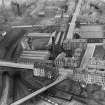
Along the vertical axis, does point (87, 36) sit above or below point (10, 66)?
above

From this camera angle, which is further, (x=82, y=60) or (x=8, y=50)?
(x=8, y=50)

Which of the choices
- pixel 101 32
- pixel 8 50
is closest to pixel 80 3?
pixel 101 32

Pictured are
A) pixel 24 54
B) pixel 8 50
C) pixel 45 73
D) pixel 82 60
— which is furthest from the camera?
pixel 8 50

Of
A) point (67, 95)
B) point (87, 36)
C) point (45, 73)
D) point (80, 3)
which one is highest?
point (80, 3)

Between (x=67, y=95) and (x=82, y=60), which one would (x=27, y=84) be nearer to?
(x=67, y=95)

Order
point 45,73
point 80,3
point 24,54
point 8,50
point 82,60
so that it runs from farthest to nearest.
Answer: point 80,3 → point 8,50 → point 24,54 → point 82,60 → point 45,73

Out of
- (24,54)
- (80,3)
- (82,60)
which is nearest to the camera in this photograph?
(82,60)

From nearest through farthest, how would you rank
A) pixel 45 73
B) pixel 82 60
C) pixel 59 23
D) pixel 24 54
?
1. pixel 45 73
2. pixel 82 60
3. pixel 24 54
4. pixel 59 23

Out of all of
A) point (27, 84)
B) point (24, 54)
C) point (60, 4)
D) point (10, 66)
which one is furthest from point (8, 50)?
point (60, 4)

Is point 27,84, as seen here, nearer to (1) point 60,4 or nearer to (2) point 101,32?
(2) point 101,32
